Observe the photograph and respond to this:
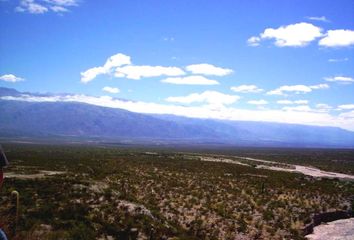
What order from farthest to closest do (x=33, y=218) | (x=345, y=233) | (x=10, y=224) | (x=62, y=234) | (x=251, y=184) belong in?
(x=251, y=184) < (x=345, y=233) < (x=33, y=218) < (x=62, y=234) < (x=10, y=224)

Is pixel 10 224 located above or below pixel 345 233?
above

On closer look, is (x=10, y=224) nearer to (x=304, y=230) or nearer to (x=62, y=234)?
(x=62, y=234)

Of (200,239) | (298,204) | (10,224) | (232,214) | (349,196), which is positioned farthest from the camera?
(349,196)

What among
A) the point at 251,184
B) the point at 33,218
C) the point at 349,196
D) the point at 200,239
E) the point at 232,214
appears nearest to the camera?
the point at 33,218

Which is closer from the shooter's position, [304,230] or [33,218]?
[33,218]

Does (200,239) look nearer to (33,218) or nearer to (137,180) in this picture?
(33,218)

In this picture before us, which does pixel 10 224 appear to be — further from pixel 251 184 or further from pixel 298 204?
pixel 251 184

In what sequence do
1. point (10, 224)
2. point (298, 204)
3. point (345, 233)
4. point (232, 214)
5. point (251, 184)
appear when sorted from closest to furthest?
point (10, 224), point (345, 233), point (232, 214), point (298, 204), point (251, 184)

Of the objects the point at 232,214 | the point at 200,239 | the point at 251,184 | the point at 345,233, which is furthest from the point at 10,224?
the point at 251,184

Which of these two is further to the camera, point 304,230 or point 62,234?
point 304,230

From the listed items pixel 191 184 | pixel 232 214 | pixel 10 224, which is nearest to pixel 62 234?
pixel 10 224
